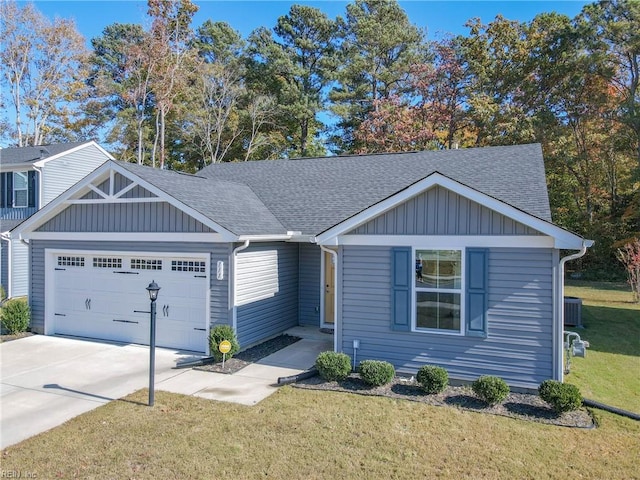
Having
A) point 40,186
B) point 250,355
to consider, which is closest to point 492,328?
point 250,355

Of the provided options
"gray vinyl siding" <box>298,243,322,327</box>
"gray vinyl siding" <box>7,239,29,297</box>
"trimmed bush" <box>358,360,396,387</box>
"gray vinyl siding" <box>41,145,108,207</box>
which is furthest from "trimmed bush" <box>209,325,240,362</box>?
"gray vinyl siding" <box>41,145,108,207</box>

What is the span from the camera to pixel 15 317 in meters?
11.4

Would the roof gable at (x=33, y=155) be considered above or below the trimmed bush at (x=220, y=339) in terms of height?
above

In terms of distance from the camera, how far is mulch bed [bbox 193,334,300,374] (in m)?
8.80

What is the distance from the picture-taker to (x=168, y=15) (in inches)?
1139

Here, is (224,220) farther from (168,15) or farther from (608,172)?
(608,172)

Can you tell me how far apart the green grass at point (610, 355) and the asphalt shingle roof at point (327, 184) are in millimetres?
3172

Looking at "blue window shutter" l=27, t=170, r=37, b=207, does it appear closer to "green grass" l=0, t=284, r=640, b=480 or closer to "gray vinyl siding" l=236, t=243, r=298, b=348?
"gray vinyl siding" l=236, t=243, r=298, b=348

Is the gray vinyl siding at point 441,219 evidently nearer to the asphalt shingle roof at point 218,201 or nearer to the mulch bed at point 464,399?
the mulch bed at point 464,399

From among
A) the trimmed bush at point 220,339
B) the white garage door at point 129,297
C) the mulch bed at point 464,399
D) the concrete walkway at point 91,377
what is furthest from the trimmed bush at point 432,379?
the white garage door at point 129,297

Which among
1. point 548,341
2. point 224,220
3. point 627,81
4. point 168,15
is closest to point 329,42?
point 168,15

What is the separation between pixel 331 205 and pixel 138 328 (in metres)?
5.88

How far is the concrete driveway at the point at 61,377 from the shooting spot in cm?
652

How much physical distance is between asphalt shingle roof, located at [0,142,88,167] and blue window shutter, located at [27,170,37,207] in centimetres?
55
